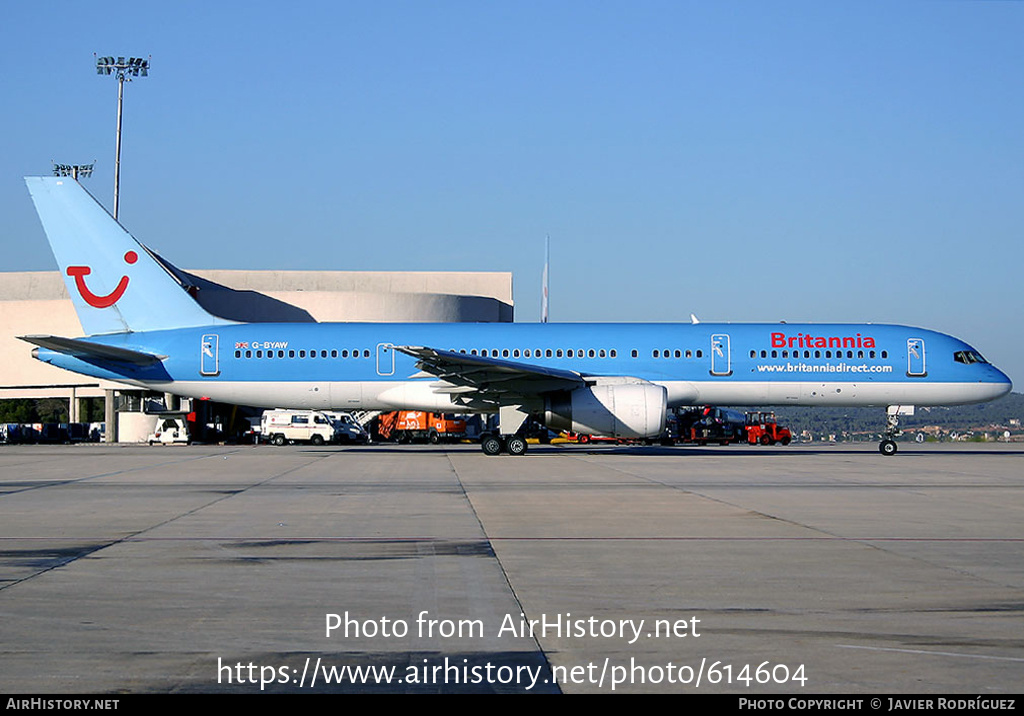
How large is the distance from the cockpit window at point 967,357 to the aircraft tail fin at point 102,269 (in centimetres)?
2339

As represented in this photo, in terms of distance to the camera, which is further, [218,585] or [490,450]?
[490,450]

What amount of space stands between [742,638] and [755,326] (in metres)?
26.4

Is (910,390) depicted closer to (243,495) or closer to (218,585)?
(243,495)

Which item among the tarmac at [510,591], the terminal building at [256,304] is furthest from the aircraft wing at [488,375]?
the terminal building at [256,304]

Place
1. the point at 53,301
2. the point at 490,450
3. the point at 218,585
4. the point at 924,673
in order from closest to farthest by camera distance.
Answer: the point at 924,673
the point at 218,585
the point at 490,450
the point at 53,301

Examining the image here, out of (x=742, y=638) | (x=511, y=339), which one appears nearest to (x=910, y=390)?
(x=511, y=339)

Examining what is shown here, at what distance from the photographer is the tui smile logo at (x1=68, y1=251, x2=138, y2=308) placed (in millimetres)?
31734

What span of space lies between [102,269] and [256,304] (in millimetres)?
38658

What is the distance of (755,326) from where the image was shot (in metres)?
32.2

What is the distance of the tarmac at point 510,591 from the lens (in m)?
5.86

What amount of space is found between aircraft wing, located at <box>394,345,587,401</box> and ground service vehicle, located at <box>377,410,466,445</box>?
75.0 feet

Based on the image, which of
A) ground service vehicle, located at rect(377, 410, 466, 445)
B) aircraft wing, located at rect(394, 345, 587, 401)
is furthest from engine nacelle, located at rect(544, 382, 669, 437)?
ground service vehicle, located at rect(377, 410, 466, 445)

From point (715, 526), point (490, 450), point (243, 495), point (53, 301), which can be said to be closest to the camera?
point (715, 526)

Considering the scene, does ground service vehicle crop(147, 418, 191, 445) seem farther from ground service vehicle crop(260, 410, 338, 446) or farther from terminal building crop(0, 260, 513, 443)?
terminal building crop(0, 260, 513, 443)
